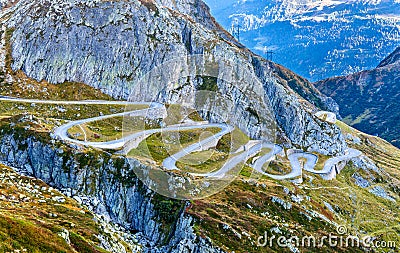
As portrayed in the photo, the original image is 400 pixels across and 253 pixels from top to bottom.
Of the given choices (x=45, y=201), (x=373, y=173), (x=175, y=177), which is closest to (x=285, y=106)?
(x=373, y=173)

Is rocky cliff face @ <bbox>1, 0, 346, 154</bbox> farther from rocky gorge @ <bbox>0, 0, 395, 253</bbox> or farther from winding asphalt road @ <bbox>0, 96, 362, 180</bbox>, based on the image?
winding asphalt road @ <bbox>0, 96, 362, 180</bbox>

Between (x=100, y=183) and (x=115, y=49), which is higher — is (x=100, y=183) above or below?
below

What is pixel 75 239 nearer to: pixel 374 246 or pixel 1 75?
pixel 374 246

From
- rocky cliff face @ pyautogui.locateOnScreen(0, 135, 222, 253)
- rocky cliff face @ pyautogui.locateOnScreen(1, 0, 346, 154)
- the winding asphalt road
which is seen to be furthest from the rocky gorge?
the winding asphalt road

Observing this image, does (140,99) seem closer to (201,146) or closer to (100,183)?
(201,146)

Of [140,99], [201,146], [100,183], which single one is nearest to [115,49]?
[140,99]

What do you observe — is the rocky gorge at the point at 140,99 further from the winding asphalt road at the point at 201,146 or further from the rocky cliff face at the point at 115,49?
the winding asphalt road at the point at 201,146

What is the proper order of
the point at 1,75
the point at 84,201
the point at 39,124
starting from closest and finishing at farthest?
the point at 84,201
the point at 39,124
the point at 1,75
